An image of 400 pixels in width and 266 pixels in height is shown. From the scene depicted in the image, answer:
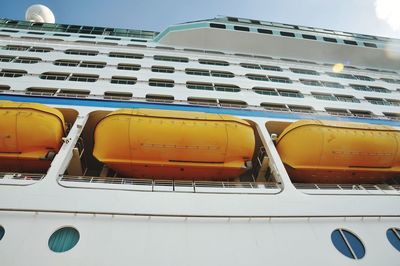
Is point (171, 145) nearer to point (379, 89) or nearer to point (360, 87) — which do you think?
point (360, 87)

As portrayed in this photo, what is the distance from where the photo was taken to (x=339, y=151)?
245 inches

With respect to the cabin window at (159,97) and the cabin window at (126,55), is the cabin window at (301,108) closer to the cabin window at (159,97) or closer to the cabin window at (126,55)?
the cabin window at (159,97)

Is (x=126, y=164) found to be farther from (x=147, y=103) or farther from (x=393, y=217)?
(x=393, y=217)

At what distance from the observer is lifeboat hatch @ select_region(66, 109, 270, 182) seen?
229 inches

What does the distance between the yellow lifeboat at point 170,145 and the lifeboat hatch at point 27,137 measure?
3.58ft

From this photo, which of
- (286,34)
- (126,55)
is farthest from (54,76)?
(286,34)

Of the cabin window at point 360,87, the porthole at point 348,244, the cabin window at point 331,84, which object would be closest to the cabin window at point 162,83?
the porthole at point 348,244

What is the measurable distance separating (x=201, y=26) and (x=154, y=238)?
14.9m

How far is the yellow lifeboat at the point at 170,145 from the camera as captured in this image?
5820 mm

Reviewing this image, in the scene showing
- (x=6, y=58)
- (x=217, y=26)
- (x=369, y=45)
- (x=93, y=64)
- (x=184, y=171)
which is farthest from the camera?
(x=369, y=45)

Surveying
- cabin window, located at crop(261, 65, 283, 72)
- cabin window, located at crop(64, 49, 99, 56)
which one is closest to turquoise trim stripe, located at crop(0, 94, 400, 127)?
cabin window, located at crop(261, 65, 283, 72)

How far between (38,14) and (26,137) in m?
20.9

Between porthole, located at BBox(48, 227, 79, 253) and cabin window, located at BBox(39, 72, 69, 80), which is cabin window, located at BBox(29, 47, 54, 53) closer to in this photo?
cabin window, located at BBox(39, 72, 69, 80)

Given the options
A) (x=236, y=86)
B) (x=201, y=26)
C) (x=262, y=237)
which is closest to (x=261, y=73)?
(x=236, y=86)
